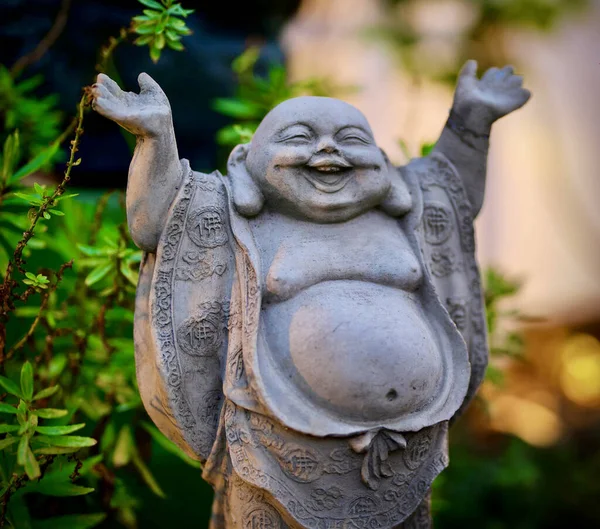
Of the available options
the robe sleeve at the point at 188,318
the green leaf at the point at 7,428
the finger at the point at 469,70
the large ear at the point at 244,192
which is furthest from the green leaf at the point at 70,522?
the finger at the point at 469,70

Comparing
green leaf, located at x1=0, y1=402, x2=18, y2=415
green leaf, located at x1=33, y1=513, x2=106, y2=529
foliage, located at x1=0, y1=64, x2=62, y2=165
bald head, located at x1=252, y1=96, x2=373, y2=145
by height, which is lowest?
green leaf, located at x1=33, y1=513, x2=106, y2=529

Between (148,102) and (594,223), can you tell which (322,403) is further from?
(594,223)

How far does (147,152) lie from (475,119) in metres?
0.96

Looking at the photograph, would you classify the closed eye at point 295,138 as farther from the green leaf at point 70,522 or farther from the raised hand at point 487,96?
the green leaf at point 70,522

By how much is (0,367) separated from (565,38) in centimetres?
454

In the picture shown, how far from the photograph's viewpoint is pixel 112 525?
9.36ft

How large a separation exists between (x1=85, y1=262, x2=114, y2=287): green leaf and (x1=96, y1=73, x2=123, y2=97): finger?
0.77 meters

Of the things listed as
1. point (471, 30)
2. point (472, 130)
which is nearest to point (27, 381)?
point (472, 130)

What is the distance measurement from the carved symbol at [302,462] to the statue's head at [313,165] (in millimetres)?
597

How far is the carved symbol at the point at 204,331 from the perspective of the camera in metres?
1.89

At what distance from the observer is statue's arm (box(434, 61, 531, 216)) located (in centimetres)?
217

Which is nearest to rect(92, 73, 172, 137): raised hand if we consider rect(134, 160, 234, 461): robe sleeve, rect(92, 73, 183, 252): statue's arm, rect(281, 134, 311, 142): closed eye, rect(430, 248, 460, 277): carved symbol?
rect(92, 73, 183, 252): statue's arm

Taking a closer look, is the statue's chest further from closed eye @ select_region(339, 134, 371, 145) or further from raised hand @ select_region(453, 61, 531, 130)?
raised hand @ select_region(453, 61, 531, 130)

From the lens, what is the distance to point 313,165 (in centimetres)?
189
